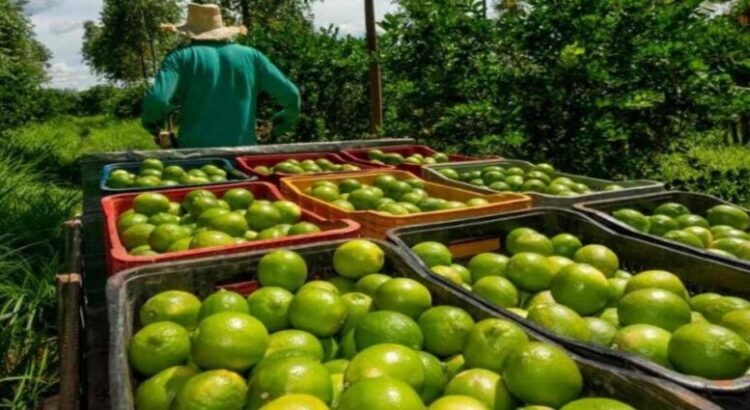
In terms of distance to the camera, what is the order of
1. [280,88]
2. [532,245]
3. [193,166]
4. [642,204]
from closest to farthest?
[532,245] → [642,204] → [193,166] → [280,88]

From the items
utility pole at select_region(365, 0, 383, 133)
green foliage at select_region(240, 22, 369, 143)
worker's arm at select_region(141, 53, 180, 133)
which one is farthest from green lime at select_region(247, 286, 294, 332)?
green foliage at select_region(240, 22, 369, 143)

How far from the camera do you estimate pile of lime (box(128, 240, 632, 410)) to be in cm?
135

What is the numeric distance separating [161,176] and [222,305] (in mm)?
2193

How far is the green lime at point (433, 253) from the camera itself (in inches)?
88.7

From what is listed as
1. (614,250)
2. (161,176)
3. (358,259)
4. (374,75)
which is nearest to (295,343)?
(358,259)

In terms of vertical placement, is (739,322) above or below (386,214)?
below

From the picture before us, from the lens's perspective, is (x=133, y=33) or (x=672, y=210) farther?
(x=133, y=33)

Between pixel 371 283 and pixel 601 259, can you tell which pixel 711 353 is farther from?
pixel 371 283

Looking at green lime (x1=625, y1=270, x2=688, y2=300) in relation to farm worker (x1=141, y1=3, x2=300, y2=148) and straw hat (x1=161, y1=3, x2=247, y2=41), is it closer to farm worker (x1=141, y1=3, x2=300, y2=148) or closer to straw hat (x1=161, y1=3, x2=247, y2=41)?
farm worker (x1=141, y1=3, x2=300, y2=148)

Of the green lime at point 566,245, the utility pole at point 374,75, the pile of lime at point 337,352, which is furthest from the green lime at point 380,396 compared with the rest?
the utility pole at point 374,75

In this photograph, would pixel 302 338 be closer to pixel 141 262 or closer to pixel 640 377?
pixel 141 262

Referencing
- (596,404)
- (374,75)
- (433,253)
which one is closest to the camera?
(596,404)

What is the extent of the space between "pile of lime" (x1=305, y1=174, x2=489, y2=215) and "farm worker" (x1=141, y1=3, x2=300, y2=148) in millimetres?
1851

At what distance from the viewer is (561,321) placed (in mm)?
1660
